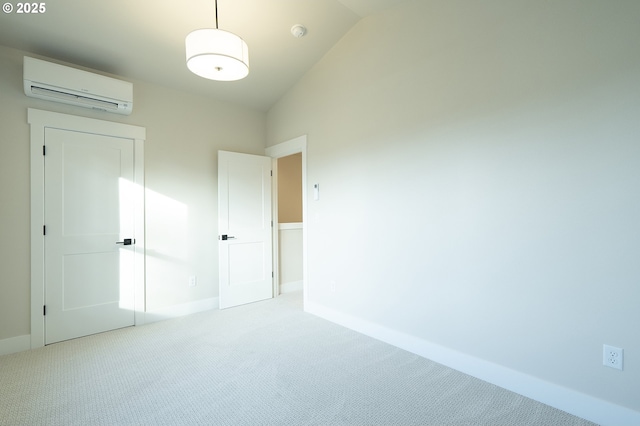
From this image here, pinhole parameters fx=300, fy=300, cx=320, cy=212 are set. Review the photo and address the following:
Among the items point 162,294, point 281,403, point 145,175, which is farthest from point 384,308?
point 145,175

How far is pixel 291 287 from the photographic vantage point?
4.86 meters

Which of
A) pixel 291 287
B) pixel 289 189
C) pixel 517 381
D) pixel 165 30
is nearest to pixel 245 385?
pixel 517 381

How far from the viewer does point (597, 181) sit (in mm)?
1779

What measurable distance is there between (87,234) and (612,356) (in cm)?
437

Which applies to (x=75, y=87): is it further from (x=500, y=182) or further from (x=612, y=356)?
(x=612, y=356)

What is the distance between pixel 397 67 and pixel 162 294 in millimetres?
3594

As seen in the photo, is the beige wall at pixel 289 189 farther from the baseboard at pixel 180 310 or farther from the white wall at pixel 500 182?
the white wall at pixel 500 182

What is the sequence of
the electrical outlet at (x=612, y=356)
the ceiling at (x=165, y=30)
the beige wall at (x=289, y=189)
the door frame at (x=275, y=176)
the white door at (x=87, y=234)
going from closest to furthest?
the electrical outlet at (x=612, y=356) < the ceiling at (x=165, y=30) < the white door at (x=87, y=234) < the door frame at (x=275, y=176) < the beige wall at (x=289, y=189)

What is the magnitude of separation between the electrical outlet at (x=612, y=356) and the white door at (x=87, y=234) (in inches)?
162

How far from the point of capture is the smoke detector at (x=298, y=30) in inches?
119

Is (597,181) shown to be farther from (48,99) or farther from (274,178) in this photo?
(48,99)

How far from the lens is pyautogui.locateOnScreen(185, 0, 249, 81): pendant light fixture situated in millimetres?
1882

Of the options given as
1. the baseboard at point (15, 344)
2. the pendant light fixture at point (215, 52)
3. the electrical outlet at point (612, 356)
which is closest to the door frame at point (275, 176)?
the pendant light fixture at point (215, 52)

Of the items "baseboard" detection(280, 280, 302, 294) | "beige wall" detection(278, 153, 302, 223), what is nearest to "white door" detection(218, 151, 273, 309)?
"baseboard" detection(280, 280, 302, 294)
